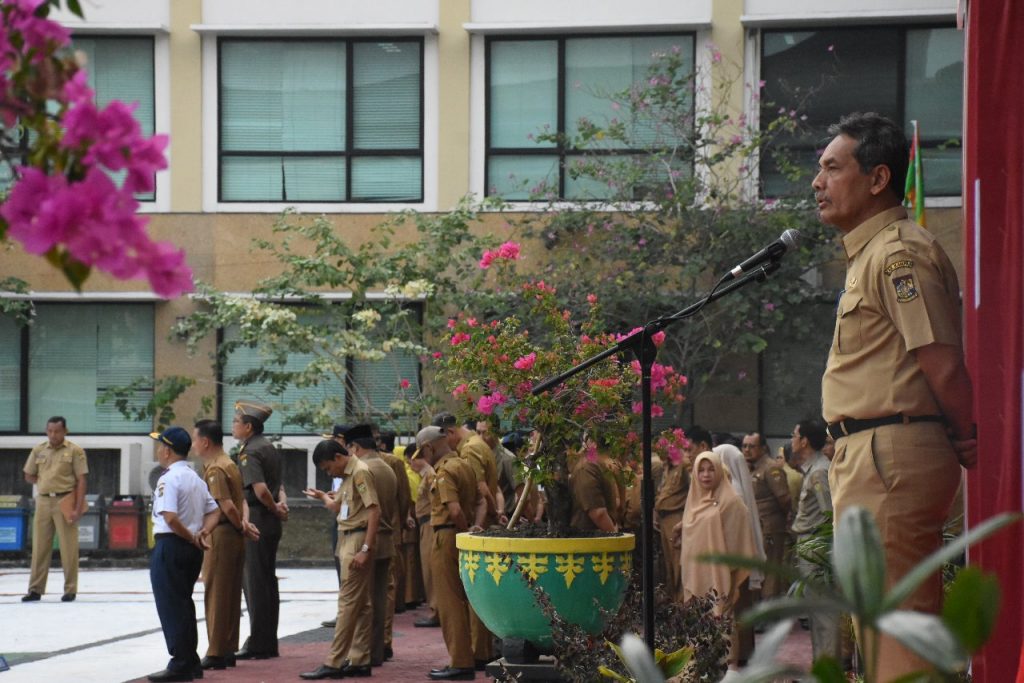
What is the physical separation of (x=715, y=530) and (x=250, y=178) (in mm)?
12484

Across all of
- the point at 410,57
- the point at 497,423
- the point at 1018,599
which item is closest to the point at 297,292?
the point at 410,57

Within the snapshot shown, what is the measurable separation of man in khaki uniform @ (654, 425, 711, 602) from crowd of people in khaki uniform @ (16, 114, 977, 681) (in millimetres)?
21

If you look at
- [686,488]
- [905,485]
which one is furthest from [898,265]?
[686,488]

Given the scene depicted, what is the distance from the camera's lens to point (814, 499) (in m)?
12.0

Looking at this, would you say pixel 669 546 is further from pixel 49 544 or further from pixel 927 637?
pixel 927 637

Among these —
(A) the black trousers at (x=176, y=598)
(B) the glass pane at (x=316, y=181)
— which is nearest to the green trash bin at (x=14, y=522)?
(B) the glass pane at (x=316, y=181)

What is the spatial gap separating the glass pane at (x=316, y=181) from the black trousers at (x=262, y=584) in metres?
9.80

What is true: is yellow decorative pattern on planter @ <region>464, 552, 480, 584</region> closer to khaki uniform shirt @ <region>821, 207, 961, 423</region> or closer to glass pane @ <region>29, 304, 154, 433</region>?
khaki uniform shirt @ <region>821, 207, 961, 423</region>

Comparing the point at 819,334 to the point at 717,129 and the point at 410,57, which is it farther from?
the point at 410,57

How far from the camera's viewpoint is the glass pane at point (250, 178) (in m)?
22.3

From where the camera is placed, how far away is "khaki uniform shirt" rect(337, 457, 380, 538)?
1166cm

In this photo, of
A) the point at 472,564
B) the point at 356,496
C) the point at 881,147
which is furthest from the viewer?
the point at 356,496

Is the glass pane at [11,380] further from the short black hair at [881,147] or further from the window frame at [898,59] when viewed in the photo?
the short black hair at [881,147]

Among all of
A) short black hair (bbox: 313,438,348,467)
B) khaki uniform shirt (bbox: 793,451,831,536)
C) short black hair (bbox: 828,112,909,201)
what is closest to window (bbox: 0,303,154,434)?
short black hair (bbox: 313,438,348,467)
